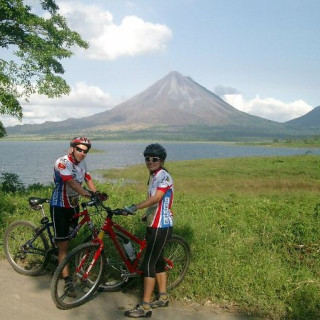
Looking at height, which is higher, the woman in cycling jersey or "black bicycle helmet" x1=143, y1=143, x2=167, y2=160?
"black bicycle helmet" x1=143, y1=143, x2=167, y2=160

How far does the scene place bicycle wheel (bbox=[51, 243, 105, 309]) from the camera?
17.2 ft

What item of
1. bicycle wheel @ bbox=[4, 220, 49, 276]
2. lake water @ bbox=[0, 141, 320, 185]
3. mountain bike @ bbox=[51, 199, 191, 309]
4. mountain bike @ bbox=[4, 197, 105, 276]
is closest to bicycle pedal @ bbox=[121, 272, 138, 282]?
mountain bike @ bbox=[51, 199, 191, 309]

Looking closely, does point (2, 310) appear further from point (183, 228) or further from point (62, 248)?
point (183, 228)

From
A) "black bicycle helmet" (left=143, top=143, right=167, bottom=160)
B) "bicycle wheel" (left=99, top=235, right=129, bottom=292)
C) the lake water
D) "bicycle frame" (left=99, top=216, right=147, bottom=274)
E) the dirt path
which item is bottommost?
the lake water

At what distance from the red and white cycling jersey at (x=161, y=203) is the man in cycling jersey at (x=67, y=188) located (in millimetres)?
1075

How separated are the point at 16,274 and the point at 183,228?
11.2 feet

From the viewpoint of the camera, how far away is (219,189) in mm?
28969

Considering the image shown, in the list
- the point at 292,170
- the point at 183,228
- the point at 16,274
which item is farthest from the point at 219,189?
Answer: the point at 16,274

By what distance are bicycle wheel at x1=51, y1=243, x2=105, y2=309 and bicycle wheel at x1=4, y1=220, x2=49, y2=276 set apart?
0.96 meters

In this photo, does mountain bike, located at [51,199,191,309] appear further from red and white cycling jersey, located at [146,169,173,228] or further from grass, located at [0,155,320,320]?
red and white cycling jersey, located at [146,169,173,228]

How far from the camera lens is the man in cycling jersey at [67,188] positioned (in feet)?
18.6

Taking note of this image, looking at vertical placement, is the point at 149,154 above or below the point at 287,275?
above

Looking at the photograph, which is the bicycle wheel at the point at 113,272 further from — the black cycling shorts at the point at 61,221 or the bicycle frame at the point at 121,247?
the black cycling shorts at the point at 61,221

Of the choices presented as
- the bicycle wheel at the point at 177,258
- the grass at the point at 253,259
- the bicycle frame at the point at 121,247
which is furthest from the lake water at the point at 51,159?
the grass at the point at 253,259
